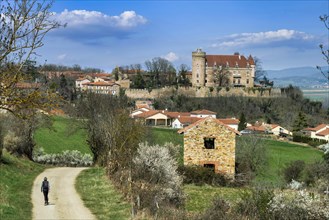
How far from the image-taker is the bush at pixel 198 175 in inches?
1085

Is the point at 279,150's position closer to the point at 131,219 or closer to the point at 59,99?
the point at 131,219

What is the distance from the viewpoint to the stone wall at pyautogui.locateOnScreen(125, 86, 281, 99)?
114 meters

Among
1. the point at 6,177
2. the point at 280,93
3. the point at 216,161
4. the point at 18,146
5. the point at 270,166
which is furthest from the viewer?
the point at 280,93

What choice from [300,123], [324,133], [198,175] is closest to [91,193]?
[198,175]

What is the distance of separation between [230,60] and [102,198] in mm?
109619

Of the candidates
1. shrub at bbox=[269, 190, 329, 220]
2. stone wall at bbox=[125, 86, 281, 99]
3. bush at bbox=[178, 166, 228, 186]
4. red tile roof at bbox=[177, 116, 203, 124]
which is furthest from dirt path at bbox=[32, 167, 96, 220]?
stone wall at bbox=[125, 86, 281, 99]

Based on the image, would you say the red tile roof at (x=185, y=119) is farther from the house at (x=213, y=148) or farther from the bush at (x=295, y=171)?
the house at (x=213, y=148)

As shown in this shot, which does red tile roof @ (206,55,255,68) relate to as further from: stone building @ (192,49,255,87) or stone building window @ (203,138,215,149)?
stone building window @ (203,138,215,149)

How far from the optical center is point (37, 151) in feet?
138

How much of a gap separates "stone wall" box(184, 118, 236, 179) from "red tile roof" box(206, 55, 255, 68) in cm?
9278

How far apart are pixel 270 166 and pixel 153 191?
3595 centimetres

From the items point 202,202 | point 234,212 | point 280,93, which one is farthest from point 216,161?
point 280,93

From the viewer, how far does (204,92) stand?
115438 millimetres

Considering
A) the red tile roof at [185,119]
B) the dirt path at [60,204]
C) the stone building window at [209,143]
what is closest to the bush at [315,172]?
the stone building window at [209,143]
